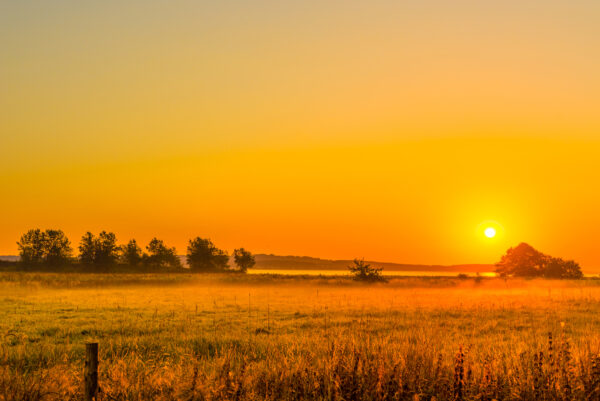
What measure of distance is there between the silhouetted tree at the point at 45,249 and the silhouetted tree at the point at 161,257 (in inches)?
659

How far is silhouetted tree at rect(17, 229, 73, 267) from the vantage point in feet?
350

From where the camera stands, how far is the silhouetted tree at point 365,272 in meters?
62.1

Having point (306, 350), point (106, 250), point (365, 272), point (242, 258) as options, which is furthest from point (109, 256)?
point (306, 350)

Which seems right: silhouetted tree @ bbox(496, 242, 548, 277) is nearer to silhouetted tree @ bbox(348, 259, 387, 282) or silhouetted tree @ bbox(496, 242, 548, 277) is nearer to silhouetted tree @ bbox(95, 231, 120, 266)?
silhouetted tree @ bbox(348, 259, 387, 282)

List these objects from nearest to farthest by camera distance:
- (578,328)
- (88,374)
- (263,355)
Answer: (88,374) → (263,355) → (578,328)

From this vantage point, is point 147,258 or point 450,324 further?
point 147,258

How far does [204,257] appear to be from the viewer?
111 metres

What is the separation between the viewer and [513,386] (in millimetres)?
9547

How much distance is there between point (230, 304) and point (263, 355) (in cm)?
1732

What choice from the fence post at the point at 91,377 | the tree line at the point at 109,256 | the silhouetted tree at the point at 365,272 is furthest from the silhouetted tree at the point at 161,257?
the fence post at the point at 91,377

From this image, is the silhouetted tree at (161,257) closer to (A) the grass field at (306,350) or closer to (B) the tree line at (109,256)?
(B) the tree line at (109,256)

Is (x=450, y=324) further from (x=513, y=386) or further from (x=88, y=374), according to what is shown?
(x=88, y=374)

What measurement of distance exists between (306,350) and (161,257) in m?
102

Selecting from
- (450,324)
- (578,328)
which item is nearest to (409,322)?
(450,324)
